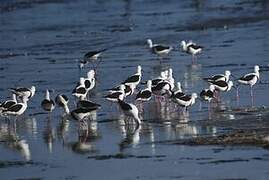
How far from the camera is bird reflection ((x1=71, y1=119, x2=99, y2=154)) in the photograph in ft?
61.5

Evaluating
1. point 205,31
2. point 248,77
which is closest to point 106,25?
point 205,31

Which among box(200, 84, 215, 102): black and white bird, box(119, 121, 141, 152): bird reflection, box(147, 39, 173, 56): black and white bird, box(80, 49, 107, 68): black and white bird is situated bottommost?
box(119, 121, 141, 152): bird reflection

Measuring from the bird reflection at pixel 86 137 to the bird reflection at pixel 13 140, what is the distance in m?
0.92

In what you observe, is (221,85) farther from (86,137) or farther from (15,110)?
(86,137)

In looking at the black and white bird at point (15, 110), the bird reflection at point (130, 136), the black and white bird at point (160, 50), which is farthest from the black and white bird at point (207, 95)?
the black and white bird at point (160, 50)

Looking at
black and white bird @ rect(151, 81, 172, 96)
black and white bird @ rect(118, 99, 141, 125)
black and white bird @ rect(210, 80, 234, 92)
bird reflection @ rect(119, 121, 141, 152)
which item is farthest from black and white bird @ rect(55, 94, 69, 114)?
black and white bird @ rect(210, 80, 234, 92)

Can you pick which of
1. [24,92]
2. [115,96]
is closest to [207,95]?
[115,96]

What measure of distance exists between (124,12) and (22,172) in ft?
123

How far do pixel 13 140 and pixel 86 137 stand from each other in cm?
152

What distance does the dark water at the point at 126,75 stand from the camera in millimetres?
16797

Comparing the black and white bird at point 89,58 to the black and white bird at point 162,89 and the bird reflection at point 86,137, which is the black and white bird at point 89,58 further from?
the bird reflection at point 86,137

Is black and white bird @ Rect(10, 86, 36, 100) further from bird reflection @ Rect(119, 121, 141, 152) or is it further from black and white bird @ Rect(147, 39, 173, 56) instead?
black and white bird @ Rect(147, 39, 173, 56)

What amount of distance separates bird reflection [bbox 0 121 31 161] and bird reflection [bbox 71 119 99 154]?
925mm

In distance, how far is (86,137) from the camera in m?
20.0
